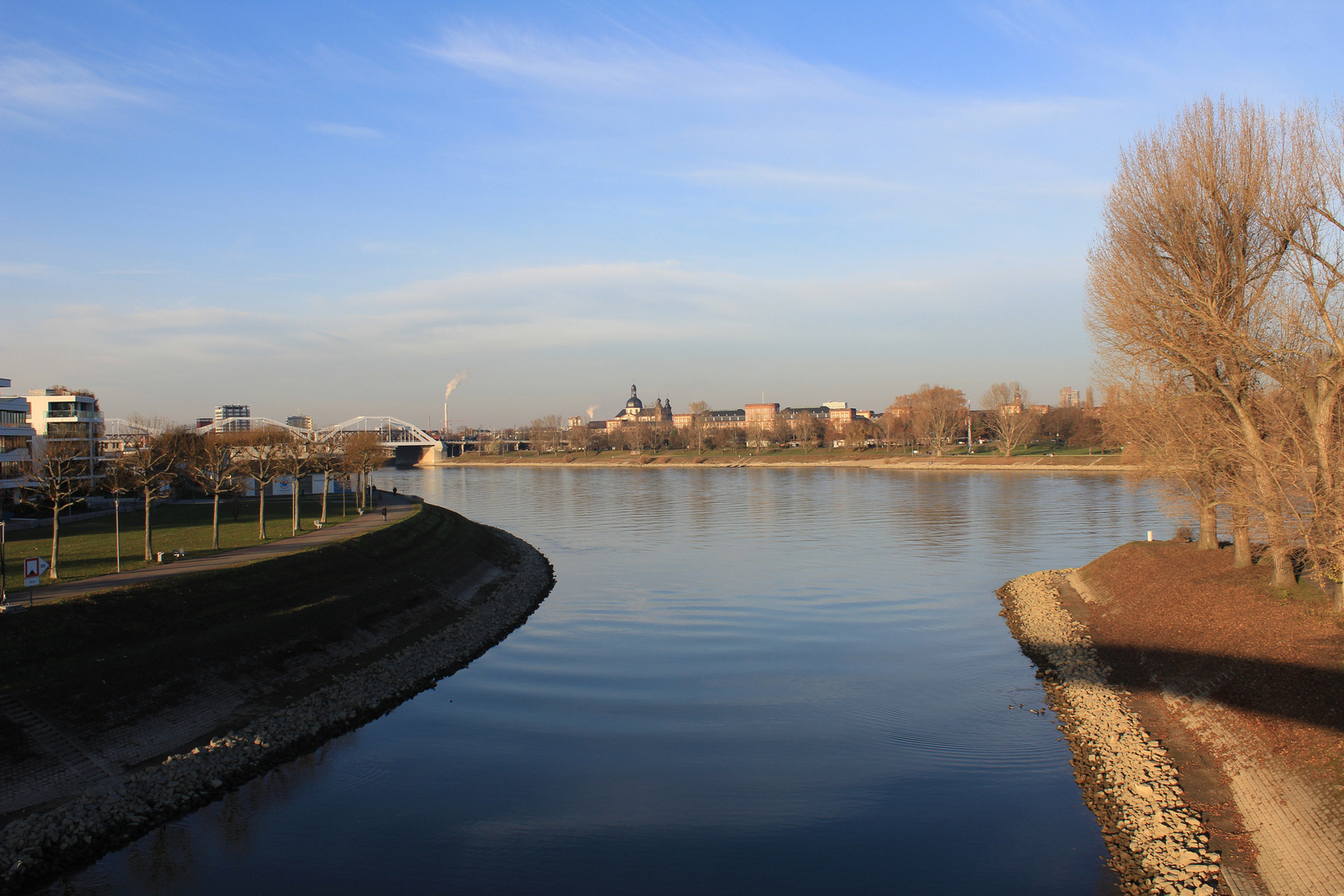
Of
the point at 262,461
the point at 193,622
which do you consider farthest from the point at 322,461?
the point at 193,622

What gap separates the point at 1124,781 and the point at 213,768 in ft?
40.6

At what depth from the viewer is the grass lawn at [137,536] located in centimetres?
2012

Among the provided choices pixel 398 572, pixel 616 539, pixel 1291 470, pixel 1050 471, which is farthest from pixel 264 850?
pixel 1050 471

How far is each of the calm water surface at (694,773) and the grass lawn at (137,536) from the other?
9022mm

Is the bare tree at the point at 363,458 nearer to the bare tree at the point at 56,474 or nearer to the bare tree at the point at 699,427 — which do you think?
the bare tree at the point at 56,474

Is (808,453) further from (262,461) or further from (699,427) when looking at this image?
(262,461)

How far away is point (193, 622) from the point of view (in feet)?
52.0

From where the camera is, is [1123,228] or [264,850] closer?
[264,850]

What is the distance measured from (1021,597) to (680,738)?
13.4m

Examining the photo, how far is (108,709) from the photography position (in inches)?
486

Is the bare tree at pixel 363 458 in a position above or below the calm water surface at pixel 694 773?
above

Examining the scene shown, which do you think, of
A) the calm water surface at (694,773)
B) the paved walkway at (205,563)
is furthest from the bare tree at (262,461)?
the calm water surface at (694,773)

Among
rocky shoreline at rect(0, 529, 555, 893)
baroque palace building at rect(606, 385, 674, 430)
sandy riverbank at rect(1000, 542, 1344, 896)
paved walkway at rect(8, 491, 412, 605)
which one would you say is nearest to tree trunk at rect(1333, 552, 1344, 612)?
sandy riverbank at rect(1000, 542, 1344, 896)

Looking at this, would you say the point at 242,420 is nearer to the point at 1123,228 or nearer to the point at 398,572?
the point at 398,572
